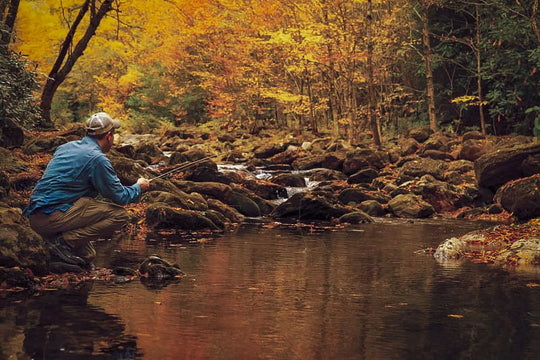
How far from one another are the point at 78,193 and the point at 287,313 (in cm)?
273

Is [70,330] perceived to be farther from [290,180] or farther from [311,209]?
[290,180]

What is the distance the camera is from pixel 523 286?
759cm

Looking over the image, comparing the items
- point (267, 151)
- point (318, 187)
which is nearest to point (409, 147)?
point (267, 151)

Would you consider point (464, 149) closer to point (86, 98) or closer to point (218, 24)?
point (218, 24)

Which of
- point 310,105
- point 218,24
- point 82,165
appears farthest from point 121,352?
point 218,24

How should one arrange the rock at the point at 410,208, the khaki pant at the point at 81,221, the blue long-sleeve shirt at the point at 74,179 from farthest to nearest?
the rock at the point at 410,208, the khaki pant at the point at 81,221, the blue long-sleeve shirt at the point at 74,179

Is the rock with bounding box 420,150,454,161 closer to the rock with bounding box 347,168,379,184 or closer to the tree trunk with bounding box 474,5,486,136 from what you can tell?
the rock with bounding box 347,168,379,184

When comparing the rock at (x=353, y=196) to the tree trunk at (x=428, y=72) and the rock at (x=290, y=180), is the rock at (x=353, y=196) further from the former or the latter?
the tree trunk at (x=428, y=72)

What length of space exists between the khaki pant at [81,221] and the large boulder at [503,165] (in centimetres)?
1125

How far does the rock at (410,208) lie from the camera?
56.0 feet

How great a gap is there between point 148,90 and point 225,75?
794 cm

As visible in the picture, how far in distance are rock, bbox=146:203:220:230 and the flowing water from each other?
2.95 metres

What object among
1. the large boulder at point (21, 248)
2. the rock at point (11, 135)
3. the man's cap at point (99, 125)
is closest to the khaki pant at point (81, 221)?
the large boulder at point (21, 248)

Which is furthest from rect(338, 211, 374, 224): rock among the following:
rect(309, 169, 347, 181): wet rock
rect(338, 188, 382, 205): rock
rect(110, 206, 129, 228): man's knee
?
rect(110, 206, 129, 228): man's knee
